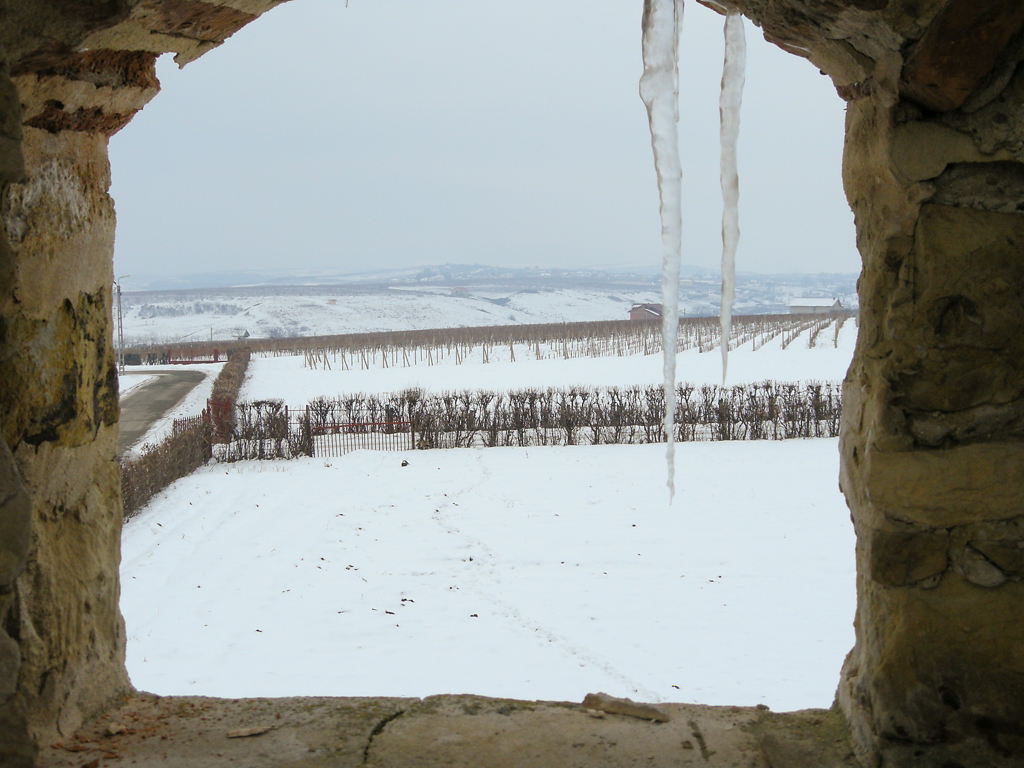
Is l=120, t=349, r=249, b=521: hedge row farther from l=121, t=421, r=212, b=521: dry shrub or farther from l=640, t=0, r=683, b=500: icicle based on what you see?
l=640, t=0, r=683, b=500: icicle

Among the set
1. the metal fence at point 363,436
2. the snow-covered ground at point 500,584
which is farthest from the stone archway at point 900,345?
the metal fence at point 363,436

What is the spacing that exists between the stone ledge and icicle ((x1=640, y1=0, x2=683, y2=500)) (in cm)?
77

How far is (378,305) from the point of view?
119 m

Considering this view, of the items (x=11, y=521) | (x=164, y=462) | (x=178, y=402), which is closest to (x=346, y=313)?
(x=178, y=402)

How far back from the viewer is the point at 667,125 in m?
2.59

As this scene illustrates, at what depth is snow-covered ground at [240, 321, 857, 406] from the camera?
2316 centimetres

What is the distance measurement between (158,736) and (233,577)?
5955 millimetres

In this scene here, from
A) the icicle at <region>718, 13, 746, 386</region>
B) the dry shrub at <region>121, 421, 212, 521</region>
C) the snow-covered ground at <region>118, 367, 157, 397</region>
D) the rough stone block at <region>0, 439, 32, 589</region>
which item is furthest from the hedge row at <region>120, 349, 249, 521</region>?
the snow-covered ground at <region>118, 367, 157, 397</region>

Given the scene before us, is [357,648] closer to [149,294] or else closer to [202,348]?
[202,348]

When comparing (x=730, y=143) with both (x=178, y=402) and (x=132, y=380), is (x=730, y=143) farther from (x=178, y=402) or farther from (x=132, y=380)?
(x=132, y=380)

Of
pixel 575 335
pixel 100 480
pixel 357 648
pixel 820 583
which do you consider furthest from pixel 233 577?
pixel 575 335

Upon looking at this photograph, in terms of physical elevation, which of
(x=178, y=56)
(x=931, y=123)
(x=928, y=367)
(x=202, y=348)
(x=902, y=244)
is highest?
(x=178, y=56)

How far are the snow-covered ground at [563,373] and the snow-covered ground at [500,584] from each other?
10.4 metres

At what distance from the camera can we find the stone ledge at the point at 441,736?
233cm
